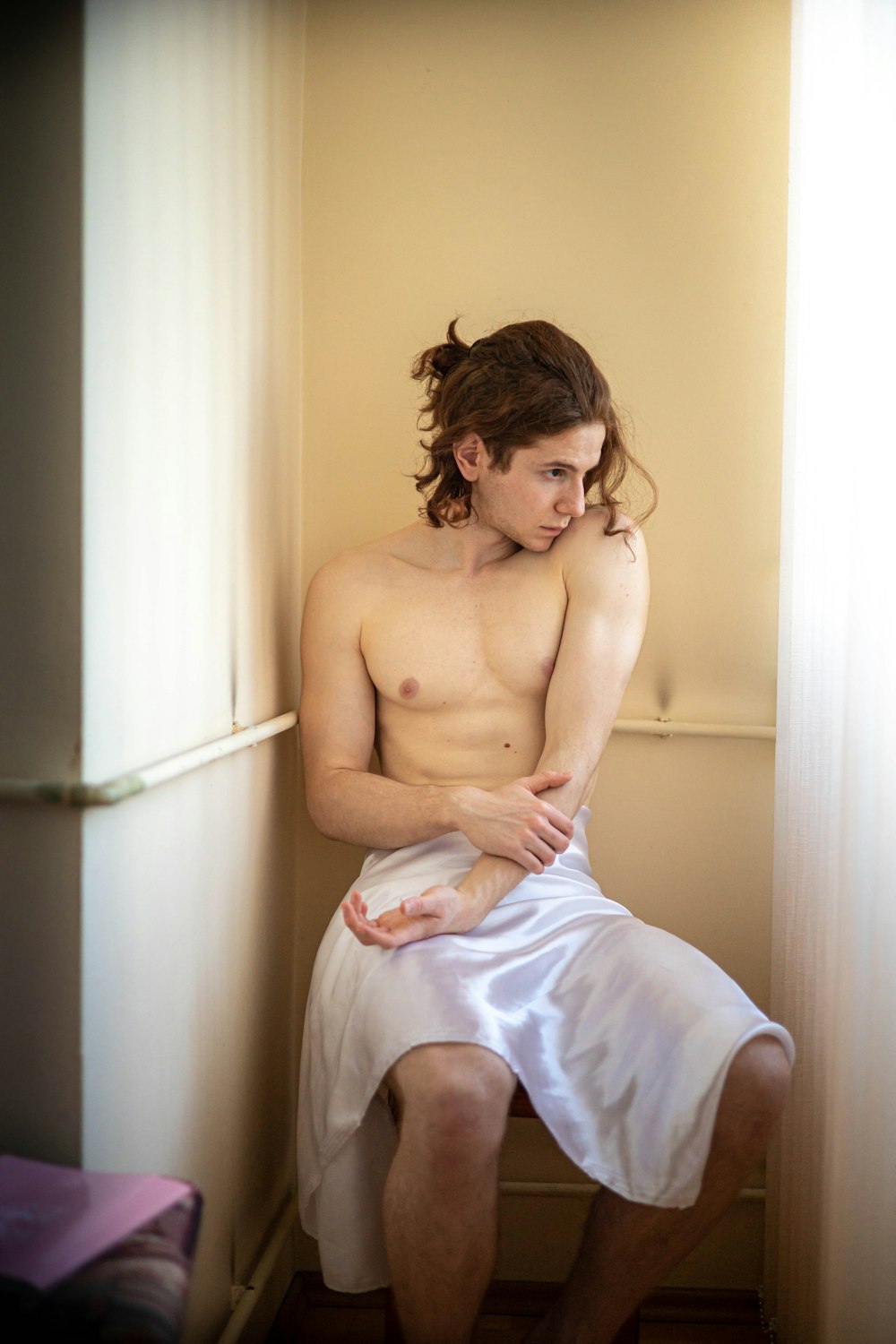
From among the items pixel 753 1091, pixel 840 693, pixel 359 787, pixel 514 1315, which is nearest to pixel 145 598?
pixel 359 787

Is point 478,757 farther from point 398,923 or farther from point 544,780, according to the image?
point 398,923

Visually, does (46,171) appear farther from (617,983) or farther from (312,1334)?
(312,1334)

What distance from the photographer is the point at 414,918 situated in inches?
60.6

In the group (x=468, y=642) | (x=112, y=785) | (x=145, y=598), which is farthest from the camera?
(x=468, y=642)

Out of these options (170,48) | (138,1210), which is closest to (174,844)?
(138,1210)

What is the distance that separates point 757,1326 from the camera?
6.59 ft

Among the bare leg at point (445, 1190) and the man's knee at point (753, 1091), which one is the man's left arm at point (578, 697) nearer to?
the bare leg at point (445, 1190)

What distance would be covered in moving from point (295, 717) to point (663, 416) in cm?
94

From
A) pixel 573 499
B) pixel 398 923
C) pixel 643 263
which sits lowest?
pixel 398 923

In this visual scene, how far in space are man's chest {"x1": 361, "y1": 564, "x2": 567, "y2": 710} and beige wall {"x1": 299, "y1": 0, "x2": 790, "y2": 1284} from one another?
398 millimetres

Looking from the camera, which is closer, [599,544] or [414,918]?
[414,918]

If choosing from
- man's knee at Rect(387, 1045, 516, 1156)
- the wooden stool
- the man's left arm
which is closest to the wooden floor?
the wooden stool

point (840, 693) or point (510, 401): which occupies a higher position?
point (510, 401)

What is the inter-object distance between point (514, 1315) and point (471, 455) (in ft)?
5.32
